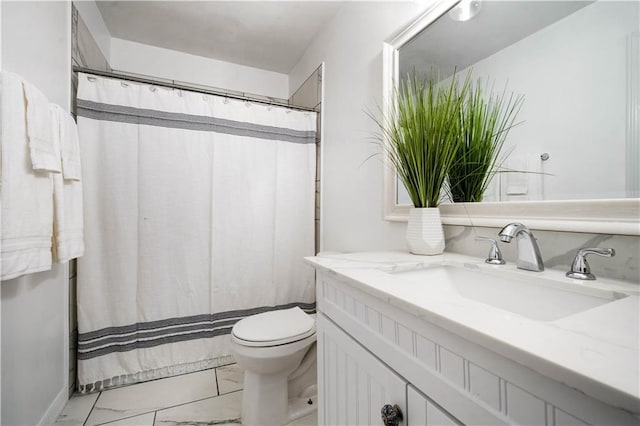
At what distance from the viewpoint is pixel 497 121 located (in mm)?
911

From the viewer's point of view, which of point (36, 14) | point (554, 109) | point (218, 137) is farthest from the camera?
point (218, 137)

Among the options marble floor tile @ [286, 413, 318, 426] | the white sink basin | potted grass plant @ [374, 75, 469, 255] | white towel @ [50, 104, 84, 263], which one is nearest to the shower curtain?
white towel @ [50, 104, 84, 263]

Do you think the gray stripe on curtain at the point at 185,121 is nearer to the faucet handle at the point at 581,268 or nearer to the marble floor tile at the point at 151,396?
the marble floor tile at the point at 151,396

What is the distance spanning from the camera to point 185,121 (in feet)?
5.68

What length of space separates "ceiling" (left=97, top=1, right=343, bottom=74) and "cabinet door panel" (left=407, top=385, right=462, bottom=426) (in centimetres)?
208

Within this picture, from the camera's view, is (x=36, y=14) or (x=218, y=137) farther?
(x=218, y=137)

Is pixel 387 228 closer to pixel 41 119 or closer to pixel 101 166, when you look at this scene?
pixel 41 119

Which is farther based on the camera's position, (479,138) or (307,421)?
(307,421)

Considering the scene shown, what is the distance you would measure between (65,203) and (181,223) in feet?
1.91

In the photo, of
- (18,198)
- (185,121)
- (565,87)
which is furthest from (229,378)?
(565,87)

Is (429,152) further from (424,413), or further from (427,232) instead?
(424,413)

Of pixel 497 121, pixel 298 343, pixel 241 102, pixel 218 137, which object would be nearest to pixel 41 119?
pixel 218 137

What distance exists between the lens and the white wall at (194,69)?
2.23 meters

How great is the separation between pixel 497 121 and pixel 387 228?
0.64 metres
